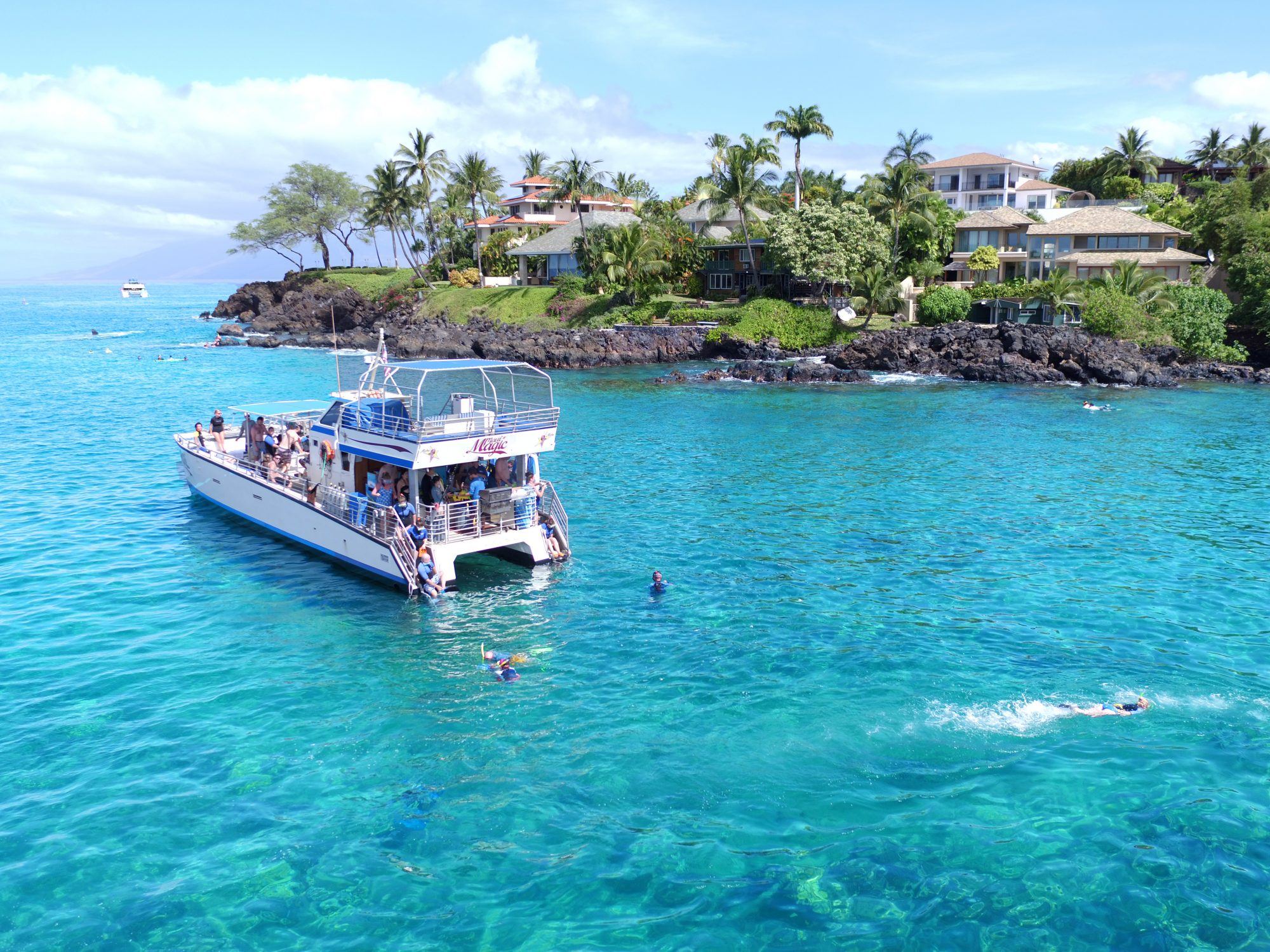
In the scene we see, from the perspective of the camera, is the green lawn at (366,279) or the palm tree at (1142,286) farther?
the green lawn at (366,279)

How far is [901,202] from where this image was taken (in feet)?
254

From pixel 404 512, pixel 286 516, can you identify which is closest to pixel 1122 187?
pixel 404 512

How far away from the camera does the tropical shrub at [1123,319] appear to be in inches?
2633

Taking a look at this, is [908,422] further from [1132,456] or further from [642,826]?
[642,826]

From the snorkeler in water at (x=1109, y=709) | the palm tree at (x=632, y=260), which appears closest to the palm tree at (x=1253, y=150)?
the palm tree at (x=632, y=260)

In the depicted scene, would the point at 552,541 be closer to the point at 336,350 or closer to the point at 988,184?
the point at 336,350

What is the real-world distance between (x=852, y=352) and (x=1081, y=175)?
6686 cm

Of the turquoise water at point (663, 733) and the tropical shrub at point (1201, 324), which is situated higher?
the tropical shrub at point (1201, 324)

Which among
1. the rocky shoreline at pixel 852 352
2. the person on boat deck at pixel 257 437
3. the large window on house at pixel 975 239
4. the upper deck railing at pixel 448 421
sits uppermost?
the large window on house at pixel 975 239

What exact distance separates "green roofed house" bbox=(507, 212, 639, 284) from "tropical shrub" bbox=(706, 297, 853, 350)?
22.1 meters

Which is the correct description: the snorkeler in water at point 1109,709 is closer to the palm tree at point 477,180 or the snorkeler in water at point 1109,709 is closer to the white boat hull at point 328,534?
the white boat hull at point 328,534

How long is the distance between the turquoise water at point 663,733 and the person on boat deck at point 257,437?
270 centimetres

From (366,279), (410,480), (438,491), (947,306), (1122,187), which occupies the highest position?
(1122,187)

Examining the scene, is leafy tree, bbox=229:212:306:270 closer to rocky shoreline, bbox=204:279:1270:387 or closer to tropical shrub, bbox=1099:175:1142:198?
rocky shoreline, bbox=204:279:1270:387
